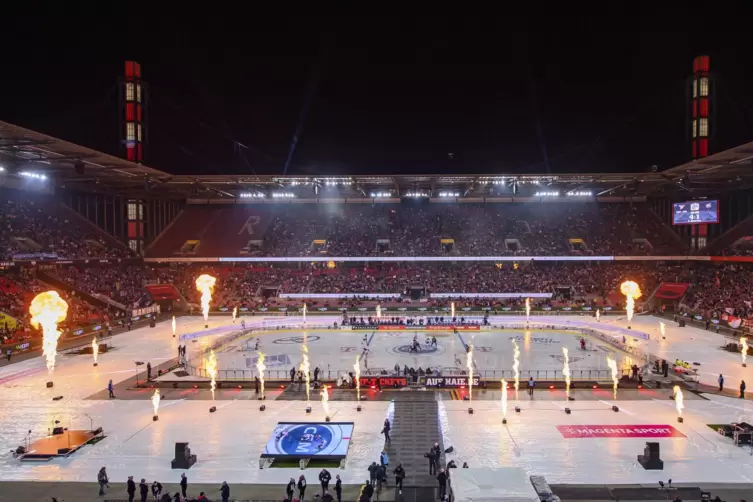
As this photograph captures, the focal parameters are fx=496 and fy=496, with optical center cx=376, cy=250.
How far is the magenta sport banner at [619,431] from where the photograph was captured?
77.5 feet

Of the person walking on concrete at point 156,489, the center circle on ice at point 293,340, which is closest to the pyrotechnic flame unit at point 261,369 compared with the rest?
the center circle on ice at point 293,340

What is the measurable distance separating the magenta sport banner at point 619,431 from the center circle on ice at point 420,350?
696 inches

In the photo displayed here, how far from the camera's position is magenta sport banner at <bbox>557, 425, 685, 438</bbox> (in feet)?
77.5

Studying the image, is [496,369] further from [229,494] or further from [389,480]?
[229,494]

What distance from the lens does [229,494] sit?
1786cm

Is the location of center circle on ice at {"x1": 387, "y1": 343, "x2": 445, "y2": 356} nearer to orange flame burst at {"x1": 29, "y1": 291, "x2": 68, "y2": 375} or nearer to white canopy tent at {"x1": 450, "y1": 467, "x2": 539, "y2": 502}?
orange flame burst at {"x1": 29, "y1": 291, "x2": 68, "y2": 375}

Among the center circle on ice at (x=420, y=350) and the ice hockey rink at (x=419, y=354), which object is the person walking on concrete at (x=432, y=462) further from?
the center circle on ice at (x=420, y=350)

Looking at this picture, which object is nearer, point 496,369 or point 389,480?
point 389,480

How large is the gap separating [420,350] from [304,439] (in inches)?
856

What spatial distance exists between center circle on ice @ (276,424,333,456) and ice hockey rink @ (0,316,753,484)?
93cm

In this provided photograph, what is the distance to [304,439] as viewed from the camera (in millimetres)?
22062

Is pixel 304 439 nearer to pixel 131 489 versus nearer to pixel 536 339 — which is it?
pixel 131 489

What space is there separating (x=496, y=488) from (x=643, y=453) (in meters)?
13.8

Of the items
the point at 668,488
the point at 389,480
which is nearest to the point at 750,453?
the point at 668,488
